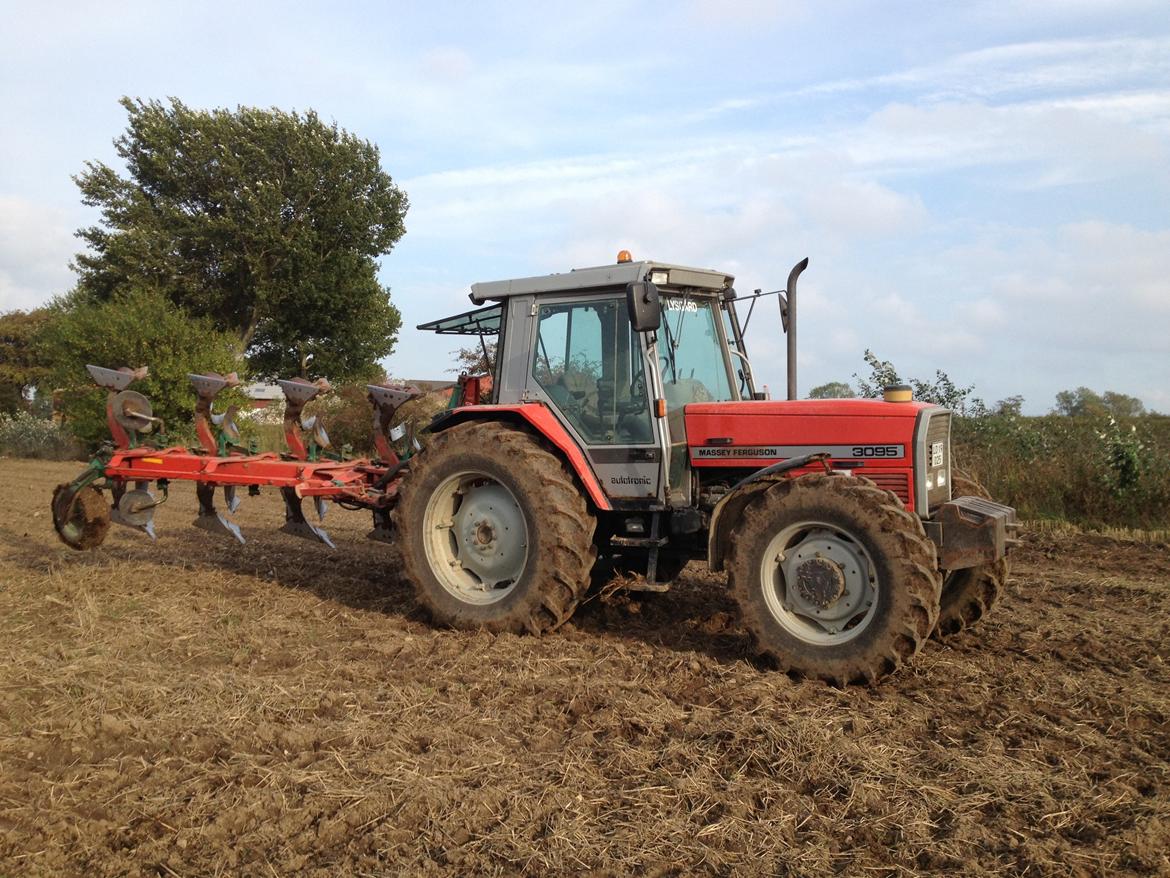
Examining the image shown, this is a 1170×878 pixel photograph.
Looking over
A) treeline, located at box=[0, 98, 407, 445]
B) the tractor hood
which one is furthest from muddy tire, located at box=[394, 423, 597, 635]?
treeline, located at box=[0, 98, 407, 445]

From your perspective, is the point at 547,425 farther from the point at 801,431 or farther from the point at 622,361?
the point at 801,431

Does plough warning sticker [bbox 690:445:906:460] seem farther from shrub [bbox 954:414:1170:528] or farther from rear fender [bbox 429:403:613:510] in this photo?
shrub [bbox 954:414:1170:528]

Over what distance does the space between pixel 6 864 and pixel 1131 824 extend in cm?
390

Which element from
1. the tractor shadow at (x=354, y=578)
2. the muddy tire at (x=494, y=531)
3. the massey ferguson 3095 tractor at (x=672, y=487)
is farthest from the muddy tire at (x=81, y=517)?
the muddy tire at (x=494, y=531)

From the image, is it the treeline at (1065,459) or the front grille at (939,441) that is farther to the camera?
the treeline at (1065,459)

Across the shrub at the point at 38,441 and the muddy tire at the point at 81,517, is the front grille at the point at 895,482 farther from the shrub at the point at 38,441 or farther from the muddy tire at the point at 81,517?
the shrub at the point at 38,441

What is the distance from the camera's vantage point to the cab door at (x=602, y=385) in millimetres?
6027

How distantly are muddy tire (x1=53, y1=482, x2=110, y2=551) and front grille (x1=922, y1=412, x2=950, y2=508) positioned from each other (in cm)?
631

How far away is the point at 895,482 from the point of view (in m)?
5.43

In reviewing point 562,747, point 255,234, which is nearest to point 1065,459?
point 562,747

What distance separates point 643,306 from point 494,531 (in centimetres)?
188

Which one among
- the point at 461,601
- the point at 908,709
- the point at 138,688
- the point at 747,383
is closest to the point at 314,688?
the point at 138,688

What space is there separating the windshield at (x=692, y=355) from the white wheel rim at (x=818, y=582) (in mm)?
1324

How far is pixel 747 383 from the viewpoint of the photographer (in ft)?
22.1
